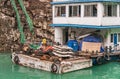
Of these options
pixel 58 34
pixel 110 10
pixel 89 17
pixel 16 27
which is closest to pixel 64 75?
pixel 89 17

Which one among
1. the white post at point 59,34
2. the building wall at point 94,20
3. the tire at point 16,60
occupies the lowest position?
the tire at point 16,60

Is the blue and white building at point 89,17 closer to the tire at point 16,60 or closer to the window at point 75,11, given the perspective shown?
the window at point 75,11

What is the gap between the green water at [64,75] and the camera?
77.2ft

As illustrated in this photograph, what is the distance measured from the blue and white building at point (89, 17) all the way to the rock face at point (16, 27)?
4329 millimetres

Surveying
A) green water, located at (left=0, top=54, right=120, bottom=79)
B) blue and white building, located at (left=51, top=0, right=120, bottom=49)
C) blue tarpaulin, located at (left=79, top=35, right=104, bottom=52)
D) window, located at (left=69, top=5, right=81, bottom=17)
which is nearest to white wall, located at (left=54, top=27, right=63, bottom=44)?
blue and white building, located at (left=51, top=0, right=120, bottom=49)

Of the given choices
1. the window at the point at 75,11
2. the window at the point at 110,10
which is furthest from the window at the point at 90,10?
the window at the point at 110,10

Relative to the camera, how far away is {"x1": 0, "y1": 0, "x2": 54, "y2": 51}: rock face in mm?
36219

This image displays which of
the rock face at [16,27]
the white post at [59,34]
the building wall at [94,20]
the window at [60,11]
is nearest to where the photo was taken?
the building wall at [94,20]

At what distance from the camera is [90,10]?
92.9 feet

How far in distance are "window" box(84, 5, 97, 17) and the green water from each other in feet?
16.2

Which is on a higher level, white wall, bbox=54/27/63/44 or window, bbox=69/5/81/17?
window, bbox=69/5/81/17

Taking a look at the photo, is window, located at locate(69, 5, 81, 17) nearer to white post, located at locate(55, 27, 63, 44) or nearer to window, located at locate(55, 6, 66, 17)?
window, located at locate(55, 6, 66, 17)

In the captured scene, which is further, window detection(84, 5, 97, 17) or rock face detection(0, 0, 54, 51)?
rock face detection(0, 0, 54, 51)

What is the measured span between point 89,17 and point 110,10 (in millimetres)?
2286
